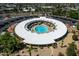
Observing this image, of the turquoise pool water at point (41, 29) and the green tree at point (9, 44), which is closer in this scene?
the green tree at point (9, 44)

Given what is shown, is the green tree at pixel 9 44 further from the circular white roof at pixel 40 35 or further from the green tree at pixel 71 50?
the green tree at pixel 71 50

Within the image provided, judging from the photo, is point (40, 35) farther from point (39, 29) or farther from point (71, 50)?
point (71, 50)

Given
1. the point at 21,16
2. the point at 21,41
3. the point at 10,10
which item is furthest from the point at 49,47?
the point at 10,10

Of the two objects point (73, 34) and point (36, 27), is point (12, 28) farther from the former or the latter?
point (73, 34)

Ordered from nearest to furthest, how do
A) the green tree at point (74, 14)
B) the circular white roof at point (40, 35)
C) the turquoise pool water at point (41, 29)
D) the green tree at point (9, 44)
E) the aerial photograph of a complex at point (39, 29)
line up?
the green tree at point (9, 44)
the aerial photograph of a complex at point (39, 29)
the circular white roof at point (40, 35)
the turquoise pool water at point (41, 29)
the green tree at point (74, 14)

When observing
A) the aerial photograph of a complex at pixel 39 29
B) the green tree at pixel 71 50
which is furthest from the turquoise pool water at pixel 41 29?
the green tree at pixel 71 50

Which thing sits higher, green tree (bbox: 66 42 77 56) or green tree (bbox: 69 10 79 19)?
green tree (bbox: 69 10 79 19)

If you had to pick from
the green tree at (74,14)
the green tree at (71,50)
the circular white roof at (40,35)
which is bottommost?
the green tree at (71,50)

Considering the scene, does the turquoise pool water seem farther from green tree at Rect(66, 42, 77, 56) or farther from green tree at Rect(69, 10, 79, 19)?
green tree at Rect(66, 42, 77, 56)

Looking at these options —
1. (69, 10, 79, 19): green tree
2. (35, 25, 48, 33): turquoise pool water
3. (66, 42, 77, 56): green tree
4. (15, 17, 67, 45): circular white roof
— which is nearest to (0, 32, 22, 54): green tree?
(15, 17, 67, 45): circular white roof
